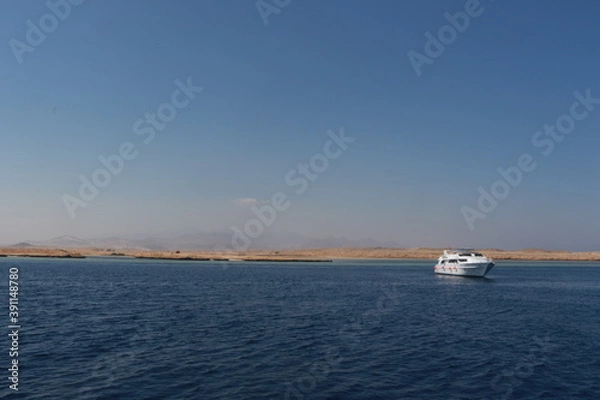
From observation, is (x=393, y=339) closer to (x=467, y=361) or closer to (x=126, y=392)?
(x=467, y=361)

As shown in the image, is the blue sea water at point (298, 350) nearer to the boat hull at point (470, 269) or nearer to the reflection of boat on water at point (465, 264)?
the boat hull at point (470, 269)

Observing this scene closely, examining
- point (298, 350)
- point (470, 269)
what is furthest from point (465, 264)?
point (298, 350)

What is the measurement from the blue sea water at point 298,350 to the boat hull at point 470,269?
46856 millimetres

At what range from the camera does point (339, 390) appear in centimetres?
2217

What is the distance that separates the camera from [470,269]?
10619 centimetres

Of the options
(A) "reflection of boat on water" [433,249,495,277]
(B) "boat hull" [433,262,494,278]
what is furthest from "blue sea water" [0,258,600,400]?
(A) "reflection of boat on water" [433,249,495,277]

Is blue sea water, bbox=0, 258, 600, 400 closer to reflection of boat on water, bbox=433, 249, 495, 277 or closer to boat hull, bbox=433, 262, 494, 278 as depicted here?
boat hull, bbox=433, 262, 494, 278

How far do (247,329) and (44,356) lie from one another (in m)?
16.1

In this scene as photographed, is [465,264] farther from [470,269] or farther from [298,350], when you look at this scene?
[298,350]

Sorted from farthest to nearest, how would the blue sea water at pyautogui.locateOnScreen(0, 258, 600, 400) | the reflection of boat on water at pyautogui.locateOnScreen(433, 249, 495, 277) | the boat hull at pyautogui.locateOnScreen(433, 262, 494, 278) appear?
the reflection of boat on water at pyautogui.locateOnScreen(433, 249, 495, 277)
the boat hull at pyautogui.locateOnScreen(433, 262, 494, 278)
the blue sea water at pyautogui.locateOnScreen(0, 258, 600, 400)

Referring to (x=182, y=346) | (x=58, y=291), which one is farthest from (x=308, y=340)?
(x=58, y=291)

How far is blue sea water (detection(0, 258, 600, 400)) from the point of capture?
22.5 metres

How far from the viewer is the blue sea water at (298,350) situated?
22.5m

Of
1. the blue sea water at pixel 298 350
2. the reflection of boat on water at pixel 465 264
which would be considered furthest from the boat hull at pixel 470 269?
the blue sea water at pixel 298 350
